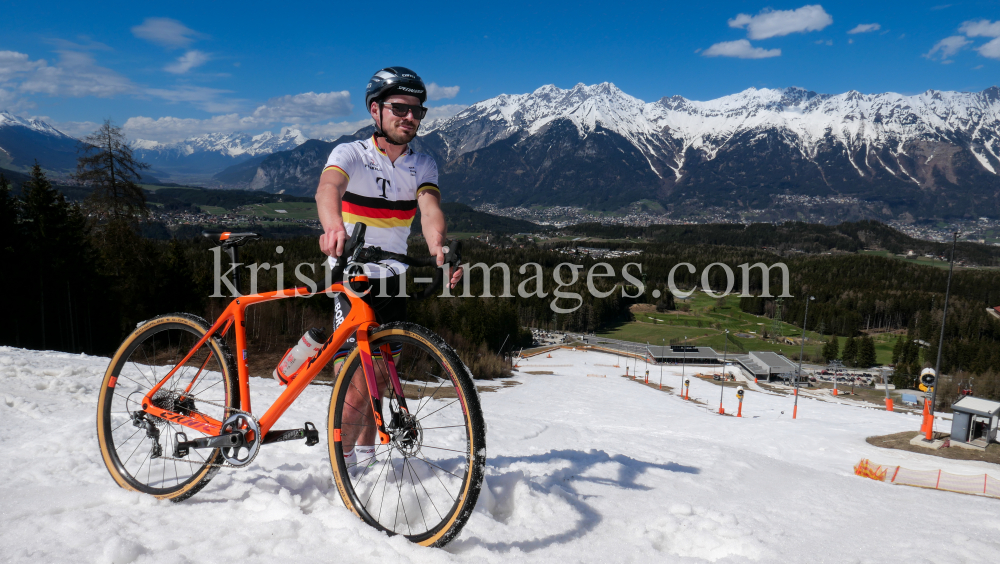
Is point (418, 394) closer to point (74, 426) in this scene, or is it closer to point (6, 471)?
point (6, 471)

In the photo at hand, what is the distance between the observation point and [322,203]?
3.18 meters

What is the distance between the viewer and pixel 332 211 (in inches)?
121

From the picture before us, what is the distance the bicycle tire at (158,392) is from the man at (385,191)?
0.89 meters

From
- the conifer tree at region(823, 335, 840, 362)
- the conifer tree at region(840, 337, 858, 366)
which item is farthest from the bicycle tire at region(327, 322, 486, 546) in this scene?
the conifer tree at region(840, 337, 858, 366)

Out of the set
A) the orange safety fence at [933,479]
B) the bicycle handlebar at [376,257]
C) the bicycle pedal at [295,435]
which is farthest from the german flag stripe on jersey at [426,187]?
the orange safety fence at [933,479]

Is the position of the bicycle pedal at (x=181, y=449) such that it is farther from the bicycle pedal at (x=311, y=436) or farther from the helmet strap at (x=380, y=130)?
the helmet strap at (x=380, y=130)

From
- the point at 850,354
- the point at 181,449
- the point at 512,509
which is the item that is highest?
the point at 181,449

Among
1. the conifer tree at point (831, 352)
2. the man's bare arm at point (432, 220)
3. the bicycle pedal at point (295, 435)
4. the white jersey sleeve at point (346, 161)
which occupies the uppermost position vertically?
the white jersey sleeve at point (346, 161)

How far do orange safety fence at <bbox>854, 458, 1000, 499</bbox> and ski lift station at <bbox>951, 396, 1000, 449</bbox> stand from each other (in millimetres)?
4392

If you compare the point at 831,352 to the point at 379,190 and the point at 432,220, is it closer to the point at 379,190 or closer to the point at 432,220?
the point at 432,220

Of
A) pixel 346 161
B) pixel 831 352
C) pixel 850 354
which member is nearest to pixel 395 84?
pixel 346 161

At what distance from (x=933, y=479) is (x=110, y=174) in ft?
99.7

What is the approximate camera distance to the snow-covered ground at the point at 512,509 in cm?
250

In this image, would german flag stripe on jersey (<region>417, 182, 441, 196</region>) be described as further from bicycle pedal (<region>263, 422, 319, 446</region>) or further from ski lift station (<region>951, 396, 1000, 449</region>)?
ski lift station (<region>951, 396, 1000, 449</region>)
